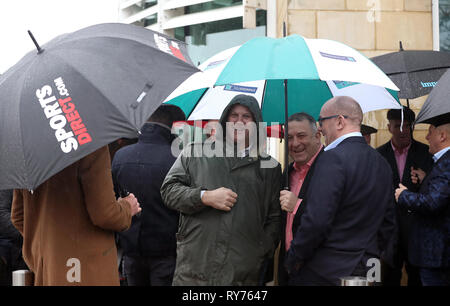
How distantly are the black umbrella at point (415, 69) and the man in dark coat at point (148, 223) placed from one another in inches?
85.7

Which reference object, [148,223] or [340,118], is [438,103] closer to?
[340,118]

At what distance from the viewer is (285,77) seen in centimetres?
334

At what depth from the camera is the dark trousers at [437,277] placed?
4.09 m

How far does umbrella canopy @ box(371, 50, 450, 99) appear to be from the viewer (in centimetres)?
470

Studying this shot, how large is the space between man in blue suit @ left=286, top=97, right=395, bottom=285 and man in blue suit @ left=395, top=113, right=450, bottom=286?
27.3 inches

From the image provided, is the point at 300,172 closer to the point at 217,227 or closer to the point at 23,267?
the point at 217,227

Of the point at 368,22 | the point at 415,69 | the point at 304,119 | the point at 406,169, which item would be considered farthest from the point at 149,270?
the point at 368,22

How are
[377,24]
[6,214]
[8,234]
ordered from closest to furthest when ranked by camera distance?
[6,214], [8,234], [377,24]

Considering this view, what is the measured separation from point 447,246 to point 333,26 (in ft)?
11.8

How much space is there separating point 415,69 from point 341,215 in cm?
217

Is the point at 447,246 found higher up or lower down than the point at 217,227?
lower down

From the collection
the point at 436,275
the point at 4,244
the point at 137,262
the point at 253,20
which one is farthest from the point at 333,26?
the point at 4,244

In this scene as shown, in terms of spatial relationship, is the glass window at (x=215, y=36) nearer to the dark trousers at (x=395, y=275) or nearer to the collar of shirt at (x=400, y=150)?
the collar of shirt at (x=400, y=150)

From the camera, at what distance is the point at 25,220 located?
2.99 m
